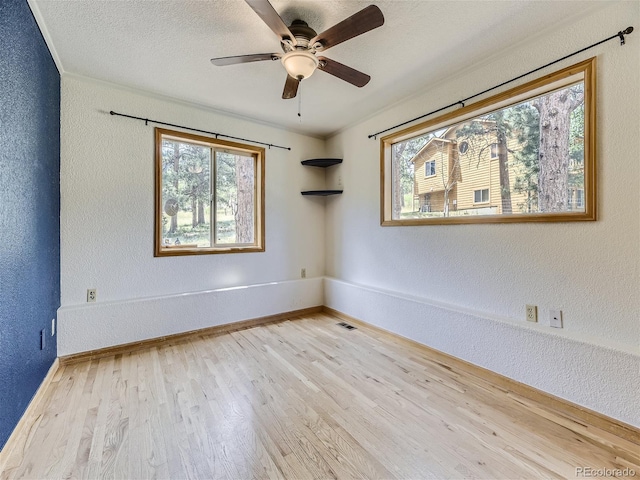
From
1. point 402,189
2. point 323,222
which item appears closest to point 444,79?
point 402,189

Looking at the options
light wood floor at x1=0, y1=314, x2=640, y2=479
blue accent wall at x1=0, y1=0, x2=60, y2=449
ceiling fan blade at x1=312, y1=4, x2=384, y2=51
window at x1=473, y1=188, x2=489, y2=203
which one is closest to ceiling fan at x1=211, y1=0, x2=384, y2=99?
ceiling fan blade at x1=312, y1=4, x2=384, y2=51

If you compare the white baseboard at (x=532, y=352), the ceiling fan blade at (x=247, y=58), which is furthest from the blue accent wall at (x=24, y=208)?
the white baseboard at (x=532, y=352)

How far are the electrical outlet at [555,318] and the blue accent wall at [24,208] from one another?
10.5 ft

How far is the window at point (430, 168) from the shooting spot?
2.80 meters

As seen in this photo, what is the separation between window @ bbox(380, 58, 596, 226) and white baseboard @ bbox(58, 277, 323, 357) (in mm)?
1716

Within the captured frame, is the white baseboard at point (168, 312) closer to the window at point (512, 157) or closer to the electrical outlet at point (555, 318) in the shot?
the window at point (512, 157)

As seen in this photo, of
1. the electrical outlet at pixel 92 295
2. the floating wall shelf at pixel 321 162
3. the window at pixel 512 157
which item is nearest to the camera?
the window at pixel 512 157

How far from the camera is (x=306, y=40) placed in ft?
5.67

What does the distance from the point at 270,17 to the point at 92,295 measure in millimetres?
2694

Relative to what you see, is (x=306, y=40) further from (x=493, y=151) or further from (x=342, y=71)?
(x=493, y=151)

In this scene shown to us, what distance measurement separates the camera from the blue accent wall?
1.42 m

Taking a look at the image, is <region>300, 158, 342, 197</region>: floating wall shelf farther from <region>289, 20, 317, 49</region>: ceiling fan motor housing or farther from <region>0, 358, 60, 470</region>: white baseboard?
<region>0, 358, 60, 470</region>: white baseboard

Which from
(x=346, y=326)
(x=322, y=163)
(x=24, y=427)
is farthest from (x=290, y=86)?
(x=24, y=427)

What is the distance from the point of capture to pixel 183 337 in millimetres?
2926
